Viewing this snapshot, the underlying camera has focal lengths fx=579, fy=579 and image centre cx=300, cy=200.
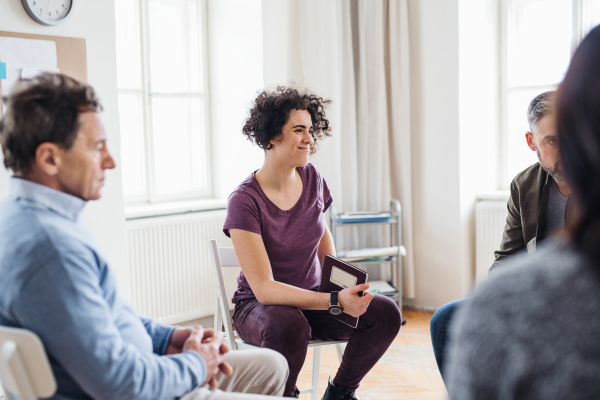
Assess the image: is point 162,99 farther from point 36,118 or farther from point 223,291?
point 36,118

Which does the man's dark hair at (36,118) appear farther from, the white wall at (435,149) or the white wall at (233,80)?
the white wall at (435,149)

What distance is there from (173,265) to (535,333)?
9.83 feet

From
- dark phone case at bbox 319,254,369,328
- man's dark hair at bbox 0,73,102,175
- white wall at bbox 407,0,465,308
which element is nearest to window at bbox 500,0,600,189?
white wall at bbox 407,0,465,308

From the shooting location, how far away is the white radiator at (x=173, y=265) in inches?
130

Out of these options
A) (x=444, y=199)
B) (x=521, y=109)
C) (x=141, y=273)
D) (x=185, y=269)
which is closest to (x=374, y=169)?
(x=444, y=199)

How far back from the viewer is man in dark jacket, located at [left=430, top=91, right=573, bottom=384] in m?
1.78

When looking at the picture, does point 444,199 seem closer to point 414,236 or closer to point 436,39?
point 414,236

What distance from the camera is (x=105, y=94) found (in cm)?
287

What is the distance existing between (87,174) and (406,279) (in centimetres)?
303

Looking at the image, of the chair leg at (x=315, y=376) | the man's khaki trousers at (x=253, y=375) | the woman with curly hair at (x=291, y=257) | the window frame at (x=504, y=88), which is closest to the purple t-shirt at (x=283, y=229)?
the woman with curly hair at (x=291, y=257)

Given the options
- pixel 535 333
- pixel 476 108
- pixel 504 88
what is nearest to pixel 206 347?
pixel 535 333

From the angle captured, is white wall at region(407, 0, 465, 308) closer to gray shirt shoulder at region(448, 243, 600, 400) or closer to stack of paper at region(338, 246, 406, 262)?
stack of paper at region(338, 246, 406, 262)

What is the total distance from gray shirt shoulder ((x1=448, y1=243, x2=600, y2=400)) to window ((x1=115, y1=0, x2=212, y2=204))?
3260mm

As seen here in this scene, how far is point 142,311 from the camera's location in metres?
3.34
